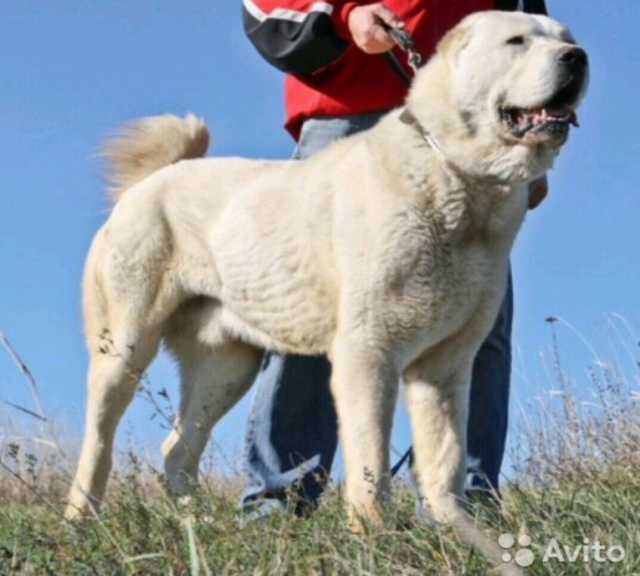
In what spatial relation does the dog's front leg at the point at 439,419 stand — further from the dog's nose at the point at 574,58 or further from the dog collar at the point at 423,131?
the dog's nose at the point at 574,58

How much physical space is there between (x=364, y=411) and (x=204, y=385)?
1.28 meters

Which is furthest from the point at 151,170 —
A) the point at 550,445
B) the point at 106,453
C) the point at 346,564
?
the point at 346,564

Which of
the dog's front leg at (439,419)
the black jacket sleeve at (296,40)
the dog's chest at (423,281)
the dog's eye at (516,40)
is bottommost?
the dog's front leg at (439,419)

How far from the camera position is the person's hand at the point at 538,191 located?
4.25m

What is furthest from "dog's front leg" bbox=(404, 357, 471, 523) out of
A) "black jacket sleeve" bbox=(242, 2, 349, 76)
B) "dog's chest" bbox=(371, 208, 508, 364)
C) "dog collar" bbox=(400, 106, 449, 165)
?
"black jacket sleeve" bbox=(242, 2, 349, 76)

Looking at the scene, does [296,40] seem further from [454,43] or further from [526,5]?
[526,5]

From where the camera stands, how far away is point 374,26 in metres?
3.77

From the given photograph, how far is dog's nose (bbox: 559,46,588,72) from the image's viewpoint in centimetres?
341

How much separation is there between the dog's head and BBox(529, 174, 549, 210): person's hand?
2.04ft

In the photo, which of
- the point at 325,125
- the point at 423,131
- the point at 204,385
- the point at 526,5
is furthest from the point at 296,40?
the point at 204,385

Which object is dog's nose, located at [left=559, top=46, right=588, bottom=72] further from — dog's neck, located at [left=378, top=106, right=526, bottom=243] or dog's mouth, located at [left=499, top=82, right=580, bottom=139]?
dog's neck, located at [left=378, top=106, right=526, bottom=243]

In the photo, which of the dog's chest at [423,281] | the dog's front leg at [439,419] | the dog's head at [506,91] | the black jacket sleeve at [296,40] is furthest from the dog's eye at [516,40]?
the dog's front leg at [439,419]

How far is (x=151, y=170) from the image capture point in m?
4.82

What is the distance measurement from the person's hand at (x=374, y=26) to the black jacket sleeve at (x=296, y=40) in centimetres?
16
